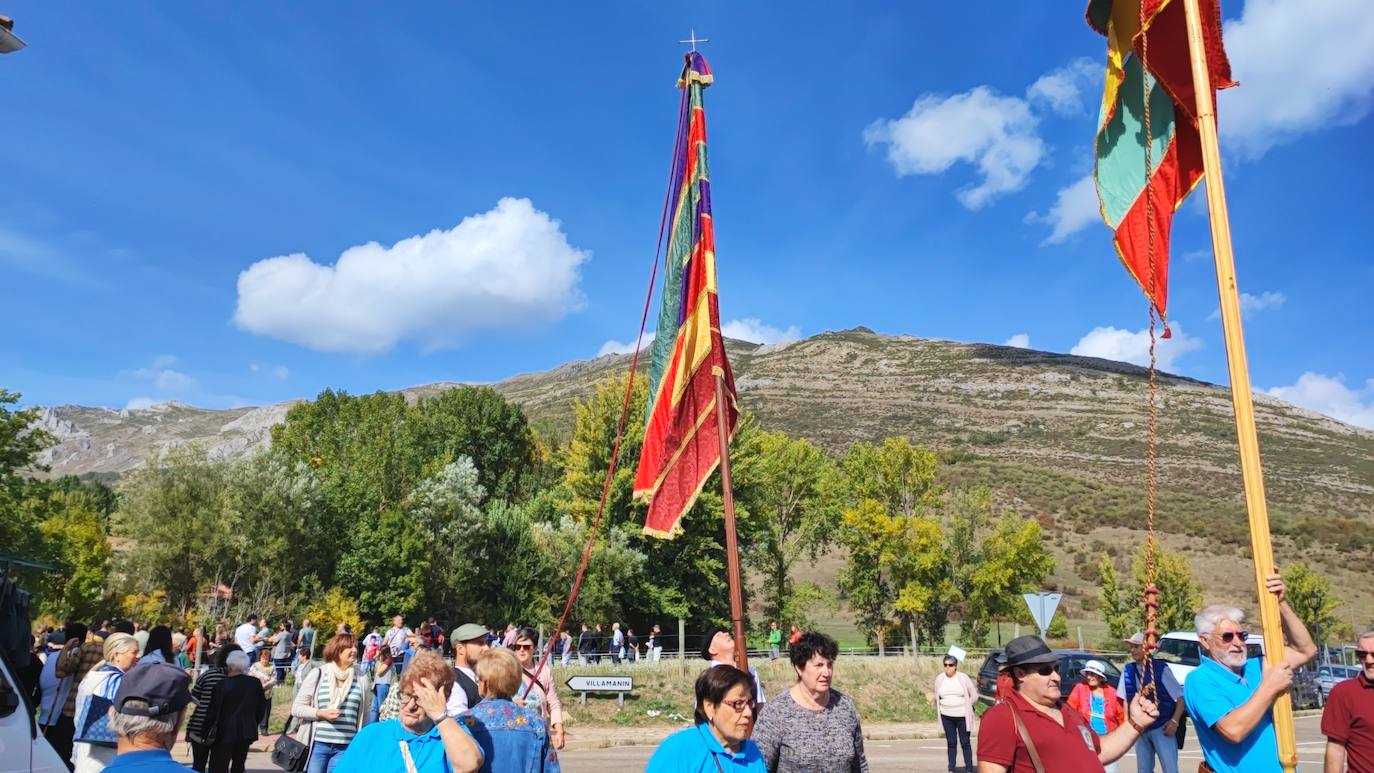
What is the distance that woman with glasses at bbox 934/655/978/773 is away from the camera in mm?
11047

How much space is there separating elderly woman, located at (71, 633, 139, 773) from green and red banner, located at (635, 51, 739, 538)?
4.16m

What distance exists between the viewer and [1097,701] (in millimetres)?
9617

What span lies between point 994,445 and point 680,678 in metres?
96.8

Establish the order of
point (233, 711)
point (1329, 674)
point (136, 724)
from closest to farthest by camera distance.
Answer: point (136, 724), point (233, 711), point (1329, 674)

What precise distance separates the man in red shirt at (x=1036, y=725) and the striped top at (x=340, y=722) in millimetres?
4600

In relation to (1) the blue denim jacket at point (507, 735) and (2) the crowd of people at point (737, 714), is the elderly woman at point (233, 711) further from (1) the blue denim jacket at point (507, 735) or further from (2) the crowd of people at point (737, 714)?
(1) the blue denim jacket at point (507, 735)

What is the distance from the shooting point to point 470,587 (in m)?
40.7

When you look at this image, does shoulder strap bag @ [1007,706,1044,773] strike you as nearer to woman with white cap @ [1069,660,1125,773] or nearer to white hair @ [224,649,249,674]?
woman with white cap @ [1069,660,1125,773]

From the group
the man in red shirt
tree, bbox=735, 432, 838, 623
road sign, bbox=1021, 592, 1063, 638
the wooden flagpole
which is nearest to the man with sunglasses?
the man in red shirt

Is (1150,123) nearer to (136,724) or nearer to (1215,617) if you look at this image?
(1215,617)

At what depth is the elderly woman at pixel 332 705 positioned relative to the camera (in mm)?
6301

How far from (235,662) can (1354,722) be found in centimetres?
794

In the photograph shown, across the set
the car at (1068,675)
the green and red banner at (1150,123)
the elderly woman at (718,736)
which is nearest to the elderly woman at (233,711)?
the elderly woman at (718,736)

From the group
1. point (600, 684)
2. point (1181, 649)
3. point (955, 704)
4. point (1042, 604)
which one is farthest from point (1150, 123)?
point (1181, 649)
